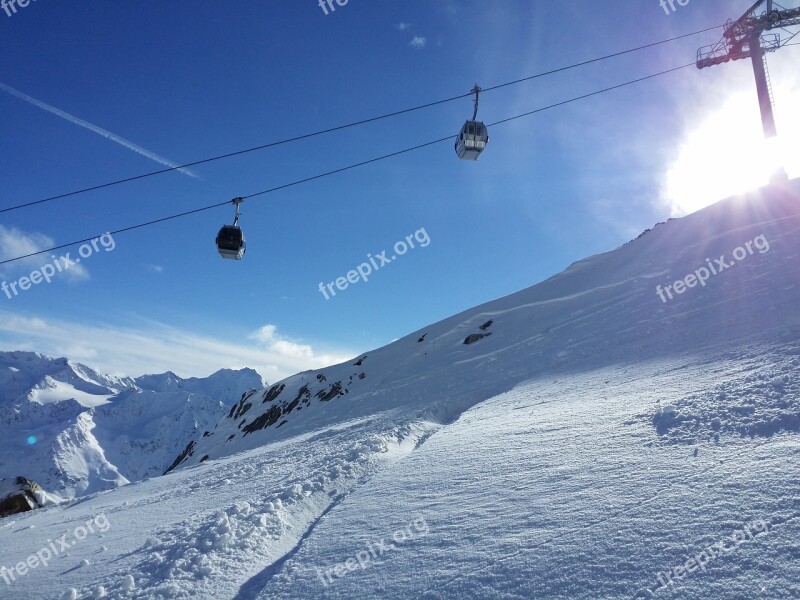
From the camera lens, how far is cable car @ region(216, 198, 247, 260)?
45.1 feet

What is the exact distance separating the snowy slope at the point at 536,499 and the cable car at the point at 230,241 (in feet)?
20.5

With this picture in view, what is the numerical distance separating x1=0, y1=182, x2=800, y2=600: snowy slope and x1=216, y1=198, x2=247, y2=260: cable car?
20.5 feet

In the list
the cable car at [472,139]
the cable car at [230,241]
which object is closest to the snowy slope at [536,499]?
the cable car at [230,241]

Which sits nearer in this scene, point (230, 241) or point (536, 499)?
point (536, 499)

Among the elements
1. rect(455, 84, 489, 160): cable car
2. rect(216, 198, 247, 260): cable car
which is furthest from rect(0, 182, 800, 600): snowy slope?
rect(455, 84, 489, 160): cable car

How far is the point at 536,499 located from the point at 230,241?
11.7 metres

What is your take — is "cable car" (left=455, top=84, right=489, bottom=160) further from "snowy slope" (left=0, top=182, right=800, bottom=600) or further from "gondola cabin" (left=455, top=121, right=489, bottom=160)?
"snowy slope" (left=0, top=182, right=800, bottom=600)

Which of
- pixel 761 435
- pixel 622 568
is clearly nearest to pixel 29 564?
pixel 622 568

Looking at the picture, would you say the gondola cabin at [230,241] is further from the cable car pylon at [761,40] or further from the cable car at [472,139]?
the cable car pylon at [761,40]

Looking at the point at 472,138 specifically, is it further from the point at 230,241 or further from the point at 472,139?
the point at 230,241

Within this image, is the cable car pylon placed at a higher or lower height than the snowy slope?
higher

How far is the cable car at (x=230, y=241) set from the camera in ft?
45.1

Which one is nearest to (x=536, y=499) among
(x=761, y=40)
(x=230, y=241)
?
(x=230, y=241)

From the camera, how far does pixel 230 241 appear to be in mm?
13781
